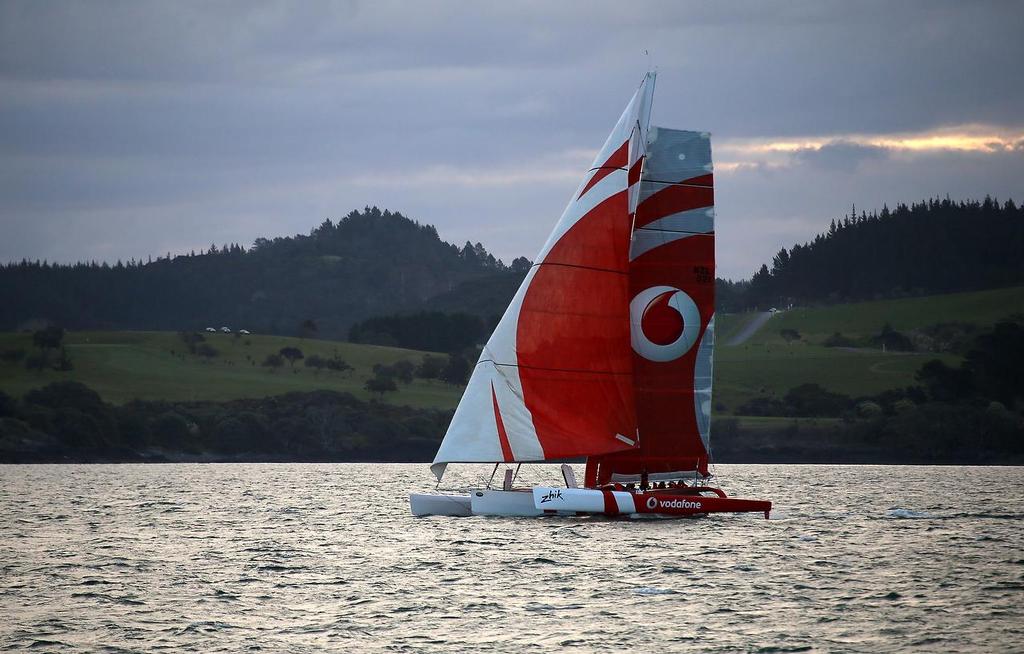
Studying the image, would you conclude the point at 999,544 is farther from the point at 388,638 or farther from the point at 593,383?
the point at 388,638

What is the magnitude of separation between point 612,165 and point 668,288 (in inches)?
203

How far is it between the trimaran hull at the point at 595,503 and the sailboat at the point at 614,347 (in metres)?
0.05

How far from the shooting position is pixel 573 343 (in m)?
50.8

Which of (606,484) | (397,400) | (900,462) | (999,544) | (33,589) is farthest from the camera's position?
(397,400)

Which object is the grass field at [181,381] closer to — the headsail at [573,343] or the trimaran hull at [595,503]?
the trimaran hull at [595,503]

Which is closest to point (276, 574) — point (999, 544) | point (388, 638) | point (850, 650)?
point (388, 638)

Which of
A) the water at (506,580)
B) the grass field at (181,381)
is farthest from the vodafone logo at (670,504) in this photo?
the grass field at (181,381)

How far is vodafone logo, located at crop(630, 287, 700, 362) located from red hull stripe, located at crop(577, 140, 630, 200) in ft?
15.0

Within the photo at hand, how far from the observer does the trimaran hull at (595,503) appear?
164 ft

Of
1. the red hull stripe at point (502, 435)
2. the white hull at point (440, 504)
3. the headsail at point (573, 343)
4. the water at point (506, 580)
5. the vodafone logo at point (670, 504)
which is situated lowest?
the water at point (506, 580)

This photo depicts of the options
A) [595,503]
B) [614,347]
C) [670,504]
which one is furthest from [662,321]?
[595,503]

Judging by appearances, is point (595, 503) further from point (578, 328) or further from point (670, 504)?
point (578, 328)

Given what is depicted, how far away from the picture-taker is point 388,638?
3019 cm

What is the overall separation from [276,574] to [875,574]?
1781 cm
